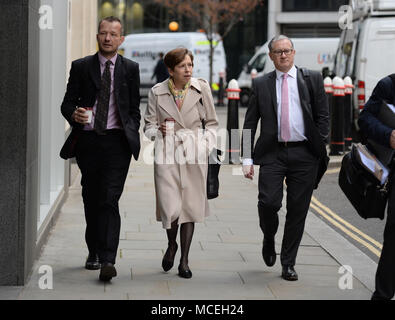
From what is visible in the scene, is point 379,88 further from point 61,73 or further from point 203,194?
point 61,73

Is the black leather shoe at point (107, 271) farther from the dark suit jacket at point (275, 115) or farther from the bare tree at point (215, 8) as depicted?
the bare tree at point (215, 8)

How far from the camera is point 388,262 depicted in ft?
19.1

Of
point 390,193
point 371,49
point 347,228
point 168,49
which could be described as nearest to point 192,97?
point 390,193

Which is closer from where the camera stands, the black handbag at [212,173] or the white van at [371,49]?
the black handbag at [212,173]

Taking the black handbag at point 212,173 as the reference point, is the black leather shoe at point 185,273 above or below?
below

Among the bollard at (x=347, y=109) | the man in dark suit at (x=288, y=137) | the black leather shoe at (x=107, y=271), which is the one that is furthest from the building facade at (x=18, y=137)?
the bollard at (x=347, y=109)

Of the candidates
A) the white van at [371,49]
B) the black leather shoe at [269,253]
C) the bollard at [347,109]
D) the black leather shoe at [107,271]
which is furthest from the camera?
the white van at [371,49]

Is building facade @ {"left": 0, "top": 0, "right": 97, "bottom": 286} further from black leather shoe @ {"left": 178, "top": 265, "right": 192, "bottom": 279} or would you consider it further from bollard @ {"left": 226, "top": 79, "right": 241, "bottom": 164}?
bollard @ {"left": 226, "top": 79, "right": 241, "bottom": 164}

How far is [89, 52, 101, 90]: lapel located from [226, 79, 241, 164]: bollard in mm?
7800

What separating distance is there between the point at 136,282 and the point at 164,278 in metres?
0.25

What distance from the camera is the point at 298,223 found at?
272 inches

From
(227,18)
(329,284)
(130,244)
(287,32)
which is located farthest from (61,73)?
(287,32)

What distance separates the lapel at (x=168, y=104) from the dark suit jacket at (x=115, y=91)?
0.66 ft

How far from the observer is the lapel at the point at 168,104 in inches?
269
